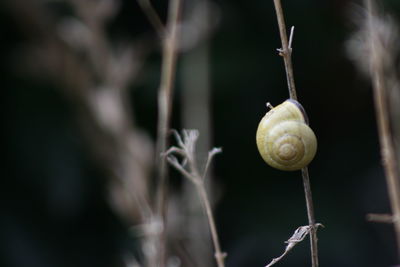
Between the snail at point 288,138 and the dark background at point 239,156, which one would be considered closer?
the snail at point 288,138

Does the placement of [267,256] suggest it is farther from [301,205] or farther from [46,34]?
[46,34]

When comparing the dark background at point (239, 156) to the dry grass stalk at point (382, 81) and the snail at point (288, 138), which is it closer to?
the dry grass stalk at point (382, 81)

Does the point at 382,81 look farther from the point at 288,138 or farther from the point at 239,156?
the point at 239,156

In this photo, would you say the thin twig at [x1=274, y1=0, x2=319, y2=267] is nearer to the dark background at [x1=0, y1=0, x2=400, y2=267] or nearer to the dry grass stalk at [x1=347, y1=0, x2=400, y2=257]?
the dry grass stalk at [x1=347, y1=0, x2=400, y2=257]

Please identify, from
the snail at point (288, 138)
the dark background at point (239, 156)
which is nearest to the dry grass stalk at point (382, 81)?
the snail at point (288, 138)

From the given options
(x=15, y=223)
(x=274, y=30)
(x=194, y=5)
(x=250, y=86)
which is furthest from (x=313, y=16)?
(x=15, y=223)

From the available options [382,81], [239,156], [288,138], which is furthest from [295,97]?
[239,156]

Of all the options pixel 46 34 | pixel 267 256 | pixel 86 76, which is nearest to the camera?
pixel 86 76
